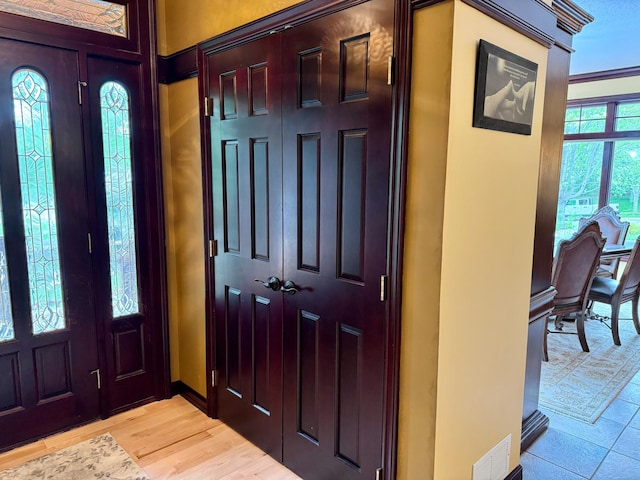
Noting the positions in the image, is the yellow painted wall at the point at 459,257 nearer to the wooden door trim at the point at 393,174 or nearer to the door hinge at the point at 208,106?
the wooden door trim at the point at 393,174

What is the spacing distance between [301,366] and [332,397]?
0.22m

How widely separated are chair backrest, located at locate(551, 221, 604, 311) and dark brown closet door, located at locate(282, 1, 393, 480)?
7.53ft

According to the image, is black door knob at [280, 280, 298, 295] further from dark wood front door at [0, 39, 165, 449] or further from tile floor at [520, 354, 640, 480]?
tile floor at [520, 354, 640, 480]

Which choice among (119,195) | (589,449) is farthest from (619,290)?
(119,195)

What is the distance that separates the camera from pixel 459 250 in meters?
1.60

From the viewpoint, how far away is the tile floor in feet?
7.34

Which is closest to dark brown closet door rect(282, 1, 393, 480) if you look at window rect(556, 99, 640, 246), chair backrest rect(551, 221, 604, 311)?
chair backrest rect(551, 221, 604, 311)

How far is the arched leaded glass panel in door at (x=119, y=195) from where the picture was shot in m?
2.61

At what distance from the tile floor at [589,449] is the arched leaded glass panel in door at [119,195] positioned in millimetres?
2473

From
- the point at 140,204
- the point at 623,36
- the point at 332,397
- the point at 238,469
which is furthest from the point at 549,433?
the point at 623,36

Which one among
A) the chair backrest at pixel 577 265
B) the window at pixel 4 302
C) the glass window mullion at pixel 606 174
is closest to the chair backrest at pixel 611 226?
the glass window mullion at pixel 606 174

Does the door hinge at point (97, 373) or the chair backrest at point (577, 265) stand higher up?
the chair backrest at point (577, 265)

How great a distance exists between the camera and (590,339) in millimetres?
4117

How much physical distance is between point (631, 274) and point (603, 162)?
261 centimetres
